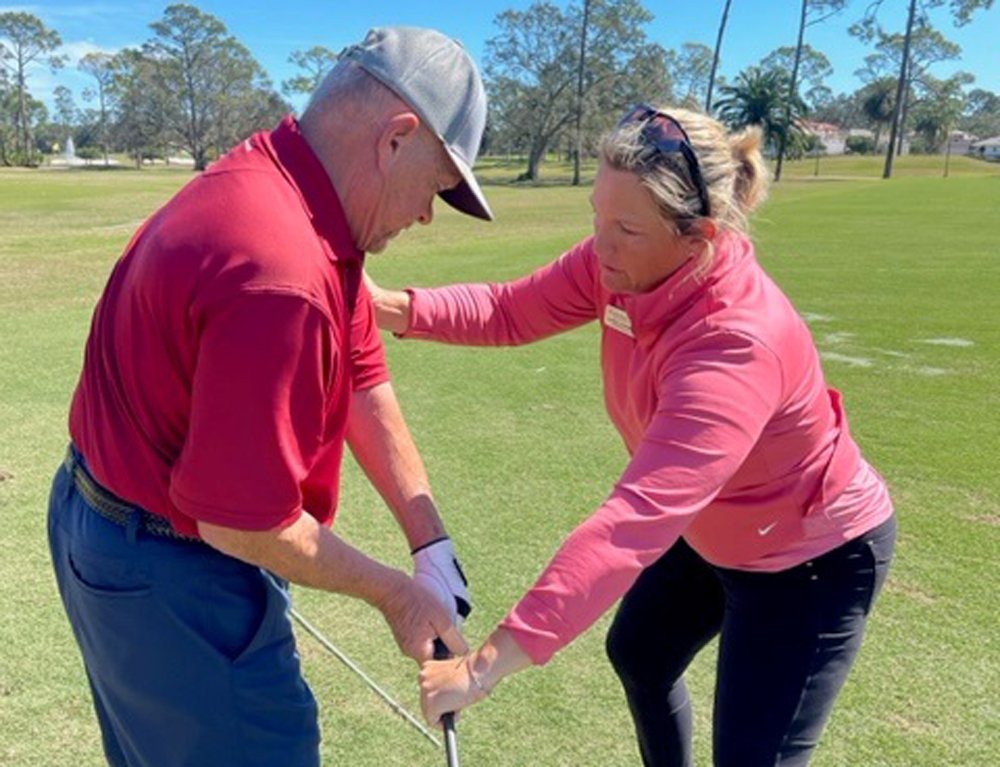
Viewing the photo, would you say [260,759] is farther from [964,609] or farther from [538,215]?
[538,215]

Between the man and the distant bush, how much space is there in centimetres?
10751

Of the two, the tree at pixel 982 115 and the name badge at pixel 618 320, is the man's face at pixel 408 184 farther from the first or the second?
the tree at pixel 982 115

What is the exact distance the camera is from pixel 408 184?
6.09ft

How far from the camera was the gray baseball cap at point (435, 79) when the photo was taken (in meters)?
1.77

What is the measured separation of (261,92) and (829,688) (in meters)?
87.8

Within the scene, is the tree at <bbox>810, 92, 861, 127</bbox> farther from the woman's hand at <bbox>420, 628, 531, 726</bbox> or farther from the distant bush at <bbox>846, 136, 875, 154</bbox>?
the woman's hand at <bbox>420, 628, 531, 726</bbox>

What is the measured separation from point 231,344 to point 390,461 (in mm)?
1000

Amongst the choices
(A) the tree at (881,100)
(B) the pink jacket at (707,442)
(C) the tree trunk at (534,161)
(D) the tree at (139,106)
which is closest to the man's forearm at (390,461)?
(B) the pink jacket at (707,442)

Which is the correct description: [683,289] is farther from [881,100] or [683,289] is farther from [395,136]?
[881,100]

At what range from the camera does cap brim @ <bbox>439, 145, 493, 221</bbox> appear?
1.89m

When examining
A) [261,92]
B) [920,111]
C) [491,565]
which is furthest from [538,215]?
[920,111]

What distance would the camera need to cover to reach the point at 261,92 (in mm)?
83500

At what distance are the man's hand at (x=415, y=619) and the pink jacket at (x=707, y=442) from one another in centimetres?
34

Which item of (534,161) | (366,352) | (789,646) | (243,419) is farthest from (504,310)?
(534,161)
